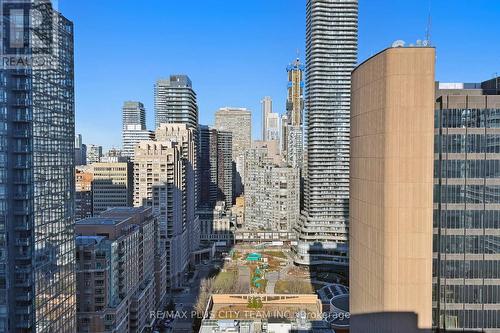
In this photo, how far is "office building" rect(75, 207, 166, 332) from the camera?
158 feet

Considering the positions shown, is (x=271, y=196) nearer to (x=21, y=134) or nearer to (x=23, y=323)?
(x=23, y=323)

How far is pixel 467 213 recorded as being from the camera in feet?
80.9

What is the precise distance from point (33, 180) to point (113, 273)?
19662mm

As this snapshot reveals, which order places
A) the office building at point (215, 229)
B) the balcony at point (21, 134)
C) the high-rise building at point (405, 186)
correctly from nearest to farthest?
the high-rise building at point (405, 186) < the balcony at point (21, 134) < the office building at point (215, 229)

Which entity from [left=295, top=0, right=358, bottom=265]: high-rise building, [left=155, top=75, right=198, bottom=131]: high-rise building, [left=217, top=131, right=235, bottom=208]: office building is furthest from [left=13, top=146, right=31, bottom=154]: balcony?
[left=217, top=131, right=235, bottom=208]: office building

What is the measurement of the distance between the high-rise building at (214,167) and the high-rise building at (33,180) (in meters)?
113

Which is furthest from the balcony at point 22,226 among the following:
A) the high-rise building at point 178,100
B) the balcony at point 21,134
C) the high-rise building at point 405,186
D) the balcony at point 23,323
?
the high-rise building at point 178,100

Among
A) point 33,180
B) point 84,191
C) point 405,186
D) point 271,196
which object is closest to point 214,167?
point 271,196

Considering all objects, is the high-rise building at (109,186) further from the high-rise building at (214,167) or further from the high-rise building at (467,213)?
the high-rise building at (467,213)

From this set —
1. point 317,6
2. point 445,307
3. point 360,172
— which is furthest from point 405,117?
point 317,6

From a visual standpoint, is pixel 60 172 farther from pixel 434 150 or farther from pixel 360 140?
pixel 434 150

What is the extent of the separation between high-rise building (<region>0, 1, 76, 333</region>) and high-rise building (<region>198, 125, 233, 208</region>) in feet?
371

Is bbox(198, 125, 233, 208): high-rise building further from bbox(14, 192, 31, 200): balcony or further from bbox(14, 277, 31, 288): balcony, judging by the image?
bbox(14, 192, 31, 200): balcony

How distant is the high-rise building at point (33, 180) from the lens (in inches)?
1337
